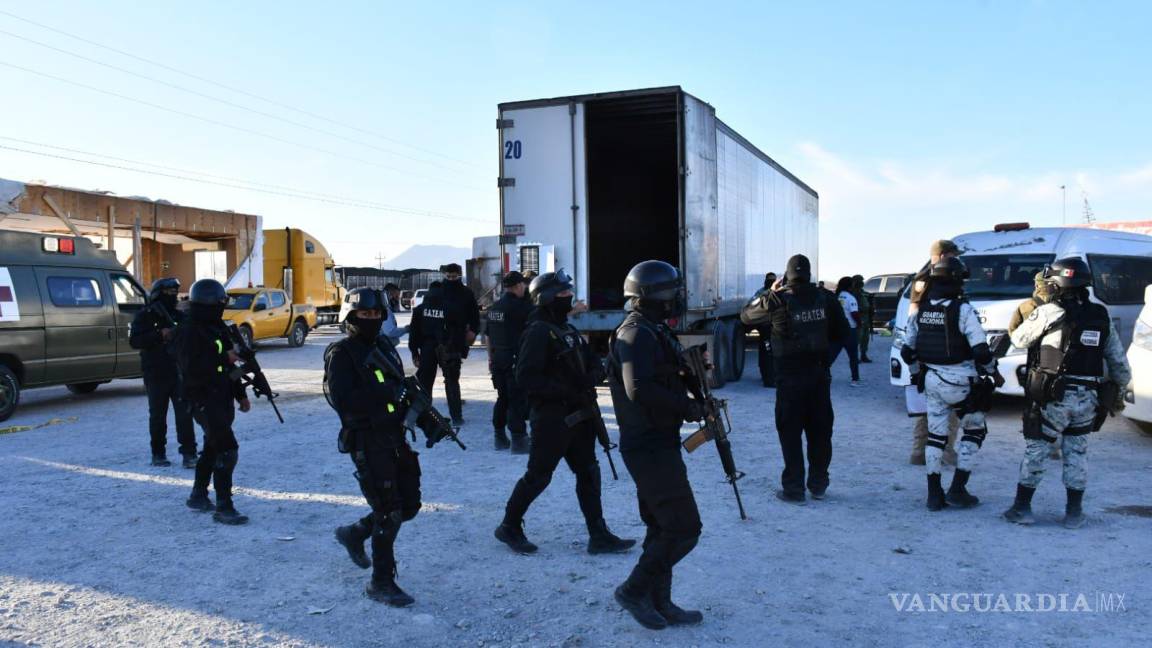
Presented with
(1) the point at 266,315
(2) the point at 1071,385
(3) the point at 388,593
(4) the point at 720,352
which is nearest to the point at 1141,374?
(2) the point at 1071,385

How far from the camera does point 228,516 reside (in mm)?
5477

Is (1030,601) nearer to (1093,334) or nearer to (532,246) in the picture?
(1093,334)

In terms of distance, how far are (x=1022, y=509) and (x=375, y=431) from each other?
4.19 metres

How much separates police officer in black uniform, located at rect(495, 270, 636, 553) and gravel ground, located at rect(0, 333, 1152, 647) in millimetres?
183

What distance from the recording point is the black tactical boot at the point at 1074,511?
5102 millimetres

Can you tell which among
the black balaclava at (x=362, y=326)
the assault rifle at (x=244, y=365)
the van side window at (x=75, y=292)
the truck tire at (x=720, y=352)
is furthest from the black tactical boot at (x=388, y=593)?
the van side window at (x=75, y=292)

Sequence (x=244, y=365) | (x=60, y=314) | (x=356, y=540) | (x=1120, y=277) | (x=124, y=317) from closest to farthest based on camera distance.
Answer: (x=356, y=540)
(x=244, y=365)
(x=1120, y=277)
(x=60, y=314)
(x=124, y=317)

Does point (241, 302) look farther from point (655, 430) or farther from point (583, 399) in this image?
point (655, 430)

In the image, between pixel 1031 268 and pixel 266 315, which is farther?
pixel 266 315

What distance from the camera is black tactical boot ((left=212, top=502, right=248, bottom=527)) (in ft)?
17.9

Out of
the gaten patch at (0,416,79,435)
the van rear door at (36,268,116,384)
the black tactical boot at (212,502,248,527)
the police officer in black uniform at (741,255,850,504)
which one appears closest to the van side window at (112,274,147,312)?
the van rear door at (36,268,116,384)

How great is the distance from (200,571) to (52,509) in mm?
2157

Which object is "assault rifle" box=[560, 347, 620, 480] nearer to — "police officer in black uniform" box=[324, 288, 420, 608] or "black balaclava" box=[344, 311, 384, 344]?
"police officer in black uniform" box=[324, 288, 420, 608]

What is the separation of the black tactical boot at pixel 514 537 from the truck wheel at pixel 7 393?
8102 mm
